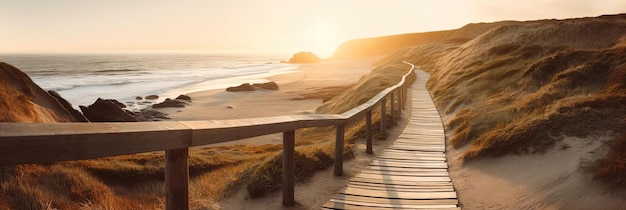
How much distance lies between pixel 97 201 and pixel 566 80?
35.2ft

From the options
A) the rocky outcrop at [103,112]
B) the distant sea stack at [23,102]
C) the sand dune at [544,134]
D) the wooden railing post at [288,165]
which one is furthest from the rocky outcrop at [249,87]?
the wooden railing post at [288,165]

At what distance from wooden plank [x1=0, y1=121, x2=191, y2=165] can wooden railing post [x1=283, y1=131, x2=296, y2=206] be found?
1922 mm

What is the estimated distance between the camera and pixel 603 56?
37.7 ft

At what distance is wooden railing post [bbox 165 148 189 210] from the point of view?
2.65m

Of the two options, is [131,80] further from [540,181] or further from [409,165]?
[540,181]

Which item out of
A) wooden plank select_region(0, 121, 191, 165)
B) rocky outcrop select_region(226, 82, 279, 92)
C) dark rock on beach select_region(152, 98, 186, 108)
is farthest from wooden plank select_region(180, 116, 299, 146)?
rocky outcrop select_region(226, 82, 279, 92)

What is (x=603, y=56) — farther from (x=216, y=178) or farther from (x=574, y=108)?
(x=216, y=178)

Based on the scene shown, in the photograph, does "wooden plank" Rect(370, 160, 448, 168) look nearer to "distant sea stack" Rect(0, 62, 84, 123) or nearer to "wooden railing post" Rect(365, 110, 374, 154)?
"wooden railing post" Rect(365, 110, 374, 154)

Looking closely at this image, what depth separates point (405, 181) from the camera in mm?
5805

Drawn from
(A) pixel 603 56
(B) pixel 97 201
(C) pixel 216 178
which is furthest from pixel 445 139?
(B) pixel 97 201

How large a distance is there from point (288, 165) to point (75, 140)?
267cm

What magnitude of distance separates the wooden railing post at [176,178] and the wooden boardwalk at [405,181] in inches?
88.0

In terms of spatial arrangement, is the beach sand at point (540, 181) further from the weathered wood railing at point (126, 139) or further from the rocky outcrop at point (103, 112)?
the rocky outcrop at point (103, 112)

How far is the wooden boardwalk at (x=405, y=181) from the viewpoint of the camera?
4832 mm
